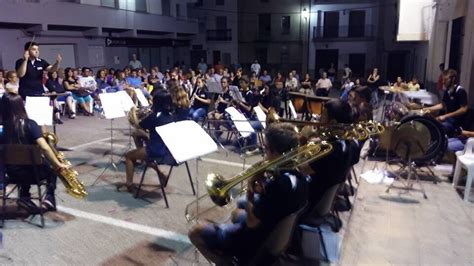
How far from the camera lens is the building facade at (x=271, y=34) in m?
33.2

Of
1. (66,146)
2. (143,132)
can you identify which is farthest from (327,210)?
(66,146)

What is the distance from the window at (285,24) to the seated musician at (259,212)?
105ft

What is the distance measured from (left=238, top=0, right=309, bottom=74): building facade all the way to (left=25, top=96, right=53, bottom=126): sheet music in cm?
2801

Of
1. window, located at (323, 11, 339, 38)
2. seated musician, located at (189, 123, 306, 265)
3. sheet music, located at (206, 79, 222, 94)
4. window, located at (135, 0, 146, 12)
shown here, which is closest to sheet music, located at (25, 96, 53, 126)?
sheet music, located at (206, 79, 222, 94)

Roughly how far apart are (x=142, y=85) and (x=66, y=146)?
6.58 metres

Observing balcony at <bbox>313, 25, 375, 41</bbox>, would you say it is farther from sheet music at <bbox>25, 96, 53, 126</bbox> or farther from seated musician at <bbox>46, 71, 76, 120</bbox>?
sheet music at <bbox>25, 96, 53, 126</bbox>

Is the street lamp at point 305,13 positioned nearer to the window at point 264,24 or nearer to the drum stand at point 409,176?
the window at point 264,24

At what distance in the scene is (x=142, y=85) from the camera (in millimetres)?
14602

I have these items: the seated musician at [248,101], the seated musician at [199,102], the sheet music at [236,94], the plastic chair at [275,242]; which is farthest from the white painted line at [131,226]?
the sheet music at [236,94]

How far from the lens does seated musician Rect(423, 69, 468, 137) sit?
21.5 feet

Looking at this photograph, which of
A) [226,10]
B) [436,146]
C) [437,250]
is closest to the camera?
[437,250]

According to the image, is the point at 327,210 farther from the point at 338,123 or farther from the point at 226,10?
the point at 226,10

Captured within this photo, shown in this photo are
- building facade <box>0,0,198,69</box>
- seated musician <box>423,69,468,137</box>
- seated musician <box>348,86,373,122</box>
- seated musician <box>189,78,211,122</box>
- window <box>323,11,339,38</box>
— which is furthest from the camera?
window <box>323,11,339,38</box>

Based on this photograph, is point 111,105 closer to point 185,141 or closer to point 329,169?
point 185,141
